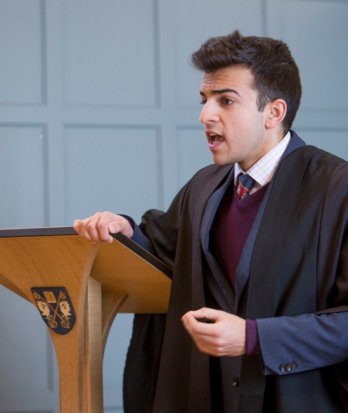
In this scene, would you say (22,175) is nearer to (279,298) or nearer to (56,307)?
(56,307)

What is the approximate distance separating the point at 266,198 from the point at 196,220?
0.78ft

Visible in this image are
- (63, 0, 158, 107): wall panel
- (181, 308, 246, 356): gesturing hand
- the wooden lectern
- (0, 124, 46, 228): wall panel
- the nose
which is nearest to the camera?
(181, 308, 246, 356): gesturing hand

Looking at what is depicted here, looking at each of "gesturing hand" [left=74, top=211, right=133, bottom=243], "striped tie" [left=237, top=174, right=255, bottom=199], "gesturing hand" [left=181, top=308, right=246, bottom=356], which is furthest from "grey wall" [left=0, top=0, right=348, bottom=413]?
"gesturing hand" [left=181, top=308, right=246, bottom=356]

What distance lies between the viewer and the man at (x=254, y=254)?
1.57 meters

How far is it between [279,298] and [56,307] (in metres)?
0.48

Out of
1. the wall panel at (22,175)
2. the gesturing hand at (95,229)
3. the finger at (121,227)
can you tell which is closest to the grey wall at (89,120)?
the wall panel at (22,175)

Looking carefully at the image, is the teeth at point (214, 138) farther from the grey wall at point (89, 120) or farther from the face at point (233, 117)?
the grey wall at point (89, 120)

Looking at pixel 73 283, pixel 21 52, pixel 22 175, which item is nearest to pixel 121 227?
pixel 73 283

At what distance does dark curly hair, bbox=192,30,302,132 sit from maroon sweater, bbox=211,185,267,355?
23 centimetres

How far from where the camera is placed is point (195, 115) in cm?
346

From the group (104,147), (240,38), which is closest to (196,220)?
(240,38)

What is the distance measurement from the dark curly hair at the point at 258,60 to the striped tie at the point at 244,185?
0.56ft

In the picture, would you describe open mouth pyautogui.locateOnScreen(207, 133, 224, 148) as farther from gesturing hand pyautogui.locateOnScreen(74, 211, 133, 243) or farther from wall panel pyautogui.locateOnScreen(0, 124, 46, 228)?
wall panel pyautogui.locateOnScreen(0, 124, 46, 228)

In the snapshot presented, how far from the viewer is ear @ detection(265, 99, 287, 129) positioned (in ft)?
6.21
